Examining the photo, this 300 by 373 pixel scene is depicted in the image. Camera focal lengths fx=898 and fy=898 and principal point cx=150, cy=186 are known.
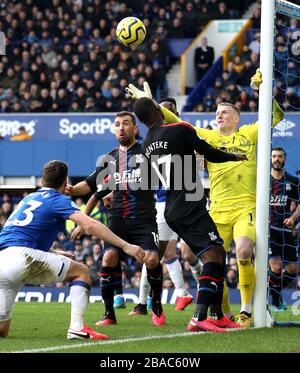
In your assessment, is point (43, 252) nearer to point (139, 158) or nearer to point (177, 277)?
point (139, 158)

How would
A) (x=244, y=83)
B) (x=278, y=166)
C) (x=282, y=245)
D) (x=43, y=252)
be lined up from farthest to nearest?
(x=244, y=83) → (x=282, y=245) → (x=278, y=166) → (x=43, y=252)

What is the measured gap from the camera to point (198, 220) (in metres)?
8.41

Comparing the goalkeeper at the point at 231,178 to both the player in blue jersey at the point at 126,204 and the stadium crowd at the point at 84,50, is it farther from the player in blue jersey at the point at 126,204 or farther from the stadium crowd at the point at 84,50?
the stadium crowd at the point at 84,50

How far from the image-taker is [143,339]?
776 centimetres

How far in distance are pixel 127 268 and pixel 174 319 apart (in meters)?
8.70

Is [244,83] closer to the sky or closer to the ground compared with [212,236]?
closer to the sky

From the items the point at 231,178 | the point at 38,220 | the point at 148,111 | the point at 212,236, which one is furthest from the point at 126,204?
the point at 38,220

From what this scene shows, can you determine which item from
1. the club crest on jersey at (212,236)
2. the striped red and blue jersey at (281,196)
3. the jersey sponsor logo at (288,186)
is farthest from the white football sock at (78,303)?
the jersey sponsor logo at (288,186)

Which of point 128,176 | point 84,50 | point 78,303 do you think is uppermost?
point 84,50

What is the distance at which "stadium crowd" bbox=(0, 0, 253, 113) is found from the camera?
918 inches

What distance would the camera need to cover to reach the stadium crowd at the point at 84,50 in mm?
23312

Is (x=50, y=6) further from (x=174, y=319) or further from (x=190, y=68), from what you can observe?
(x=174, y=319)

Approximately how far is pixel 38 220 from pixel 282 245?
4.81m

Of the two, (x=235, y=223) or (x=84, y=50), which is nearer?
(x=235, y=223)
